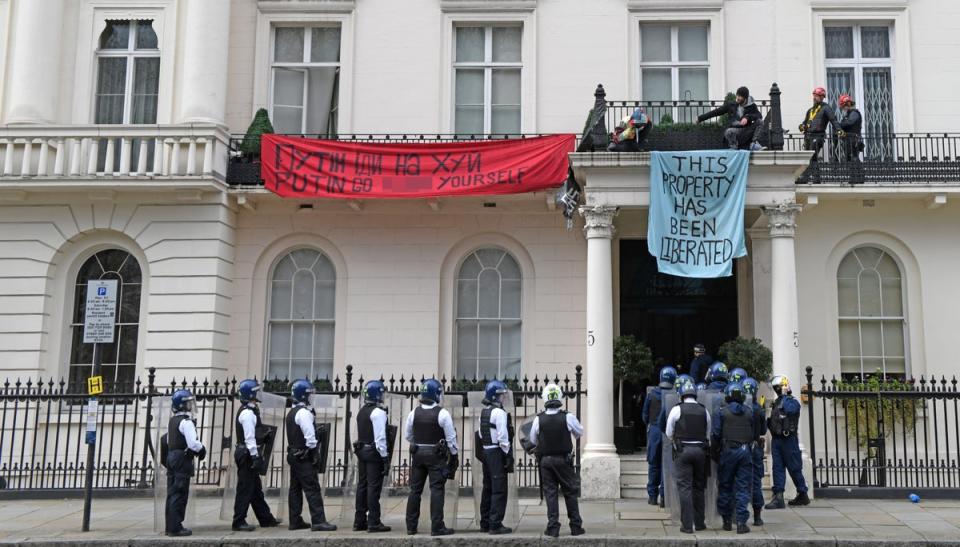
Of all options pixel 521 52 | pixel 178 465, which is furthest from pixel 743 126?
pixel 178 465

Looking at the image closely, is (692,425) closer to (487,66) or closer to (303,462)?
(303,462)

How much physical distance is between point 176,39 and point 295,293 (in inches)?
221

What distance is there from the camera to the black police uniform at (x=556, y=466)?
1147 centimetres

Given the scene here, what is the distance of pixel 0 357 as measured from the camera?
687 inches

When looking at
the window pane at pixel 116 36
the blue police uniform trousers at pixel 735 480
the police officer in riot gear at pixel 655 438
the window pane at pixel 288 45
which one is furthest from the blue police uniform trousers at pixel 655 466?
the window pane at pixel 116 36

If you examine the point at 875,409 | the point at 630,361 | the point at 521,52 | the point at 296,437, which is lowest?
the point at 296,437

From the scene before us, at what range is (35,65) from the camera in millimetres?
18000

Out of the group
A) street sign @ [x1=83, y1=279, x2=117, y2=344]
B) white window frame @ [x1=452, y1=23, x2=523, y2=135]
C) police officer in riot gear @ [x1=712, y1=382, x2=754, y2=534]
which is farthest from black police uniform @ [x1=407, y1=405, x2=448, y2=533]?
street sign @ [x1=83, y1=279, x2=117, y2=344]

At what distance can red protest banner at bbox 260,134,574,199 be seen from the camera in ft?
55.4

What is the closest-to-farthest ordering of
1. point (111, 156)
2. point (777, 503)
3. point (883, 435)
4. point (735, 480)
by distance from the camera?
point (735, 480) → point (777, 503) → point (883, 435) → point (111, 156)

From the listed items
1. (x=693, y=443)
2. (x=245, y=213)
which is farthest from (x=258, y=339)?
(x=693, y=443)

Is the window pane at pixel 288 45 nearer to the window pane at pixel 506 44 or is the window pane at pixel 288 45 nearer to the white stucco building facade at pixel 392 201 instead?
the white stucco building facade at pixel 392 201

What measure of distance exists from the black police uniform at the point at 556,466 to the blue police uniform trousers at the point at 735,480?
1982 millimetres

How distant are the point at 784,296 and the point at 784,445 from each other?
8.62 feet
